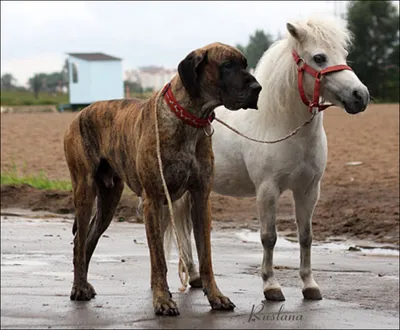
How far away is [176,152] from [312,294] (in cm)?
190

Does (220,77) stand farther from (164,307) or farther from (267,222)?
(267,222)

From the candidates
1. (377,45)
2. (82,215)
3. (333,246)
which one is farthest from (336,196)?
(377,45)

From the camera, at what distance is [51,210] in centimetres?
1464

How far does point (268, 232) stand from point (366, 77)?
58.1 meters

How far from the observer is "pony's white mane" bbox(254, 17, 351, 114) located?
8.09m

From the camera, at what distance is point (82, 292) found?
289 inches

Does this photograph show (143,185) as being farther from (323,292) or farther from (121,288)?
(323,292)

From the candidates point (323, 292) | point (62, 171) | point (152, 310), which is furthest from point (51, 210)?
point (152, 310)

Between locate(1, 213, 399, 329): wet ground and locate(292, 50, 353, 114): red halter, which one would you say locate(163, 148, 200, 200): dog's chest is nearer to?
locate(1, 213, 399, 329): wet ground

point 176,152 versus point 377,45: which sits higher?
point 176,152

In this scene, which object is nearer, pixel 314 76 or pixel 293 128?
pixel 314 76

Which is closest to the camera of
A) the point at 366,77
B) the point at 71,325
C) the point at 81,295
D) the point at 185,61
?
the point at 71,325

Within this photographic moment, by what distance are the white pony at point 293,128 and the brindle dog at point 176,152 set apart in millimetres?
1161

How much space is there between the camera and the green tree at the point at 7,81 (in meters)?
100
